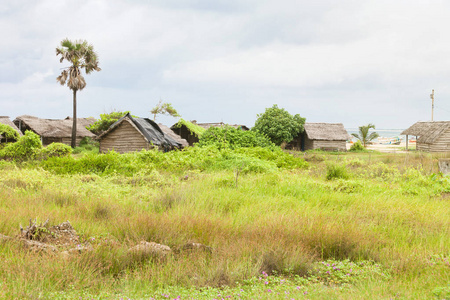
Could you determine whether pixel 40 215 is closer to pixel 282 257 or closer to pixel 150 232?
pixel 150 232

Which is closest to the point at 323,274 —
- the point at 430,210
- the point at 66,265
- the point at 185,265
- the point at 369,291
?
the point at 369,291

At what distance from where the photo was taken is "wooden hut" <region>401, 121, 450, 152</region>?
43.0 metres

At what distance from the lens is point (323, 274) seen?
5.28 metres

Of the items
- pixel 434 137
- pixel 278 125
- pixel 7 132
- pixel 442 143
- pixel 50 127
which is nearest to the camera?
pixel 7 132

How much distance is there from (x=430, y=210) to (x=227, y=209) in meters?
4.76

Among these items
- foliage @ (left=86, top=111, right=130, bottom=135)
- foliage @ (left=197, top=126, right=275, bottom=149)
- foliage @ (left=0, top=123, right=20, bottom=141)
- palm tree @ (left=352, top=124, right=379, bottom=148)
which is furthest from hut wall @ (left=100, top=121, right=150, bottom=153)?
palm tree @ (left=352, top=124, right=379, bottom=148)

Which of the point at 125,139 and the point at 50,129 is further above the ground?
the point at 50,129

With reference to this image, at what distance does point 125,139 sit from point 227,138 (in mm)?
10687

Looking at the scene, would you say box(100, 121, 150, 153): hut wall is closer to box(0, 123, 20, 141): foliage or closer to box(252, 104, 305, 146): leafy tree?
box(0, 123, 20, 141): foliage

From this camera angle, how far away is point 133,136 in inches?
1207

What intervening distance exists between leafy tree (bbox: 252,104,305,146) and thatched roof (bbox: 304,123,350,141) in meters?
1.46

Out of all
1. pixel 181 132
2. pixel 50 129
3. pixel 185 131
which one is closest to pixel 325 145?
pixel 185 131

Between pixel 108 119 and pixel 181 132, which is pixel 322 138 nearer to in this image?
pixel 181 132

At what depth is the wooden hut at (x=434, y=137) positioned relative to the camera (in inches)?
1693
